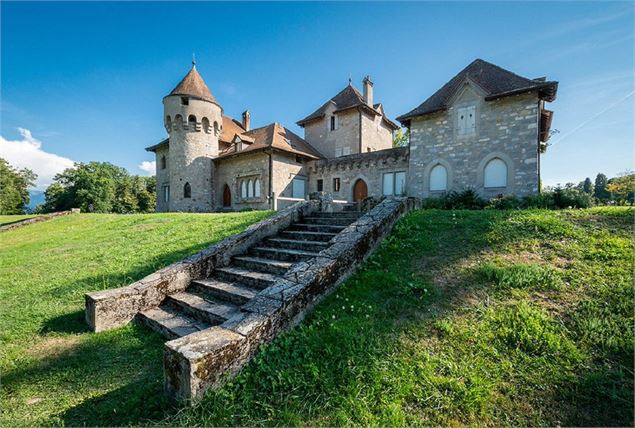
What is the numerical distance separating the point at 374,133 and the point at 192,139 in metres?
14.9

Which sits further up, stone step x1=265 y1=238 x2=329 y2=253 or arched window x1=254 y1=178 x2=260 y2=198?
arched window x1=254 y1=178 x2=260 y2=198

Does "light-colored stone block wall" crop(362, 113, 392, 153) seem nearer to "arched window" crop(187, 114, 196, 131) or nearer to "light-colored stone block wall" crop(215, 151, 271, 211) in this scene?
"light-colored stone block wall" crop(215, 151, 271, 211)

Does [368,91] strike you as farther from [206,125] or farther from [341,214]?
[341,214]

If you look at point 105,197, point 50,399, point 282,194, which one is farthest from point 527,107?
point 105,197

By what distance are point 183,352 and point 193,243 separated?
5.56 metres

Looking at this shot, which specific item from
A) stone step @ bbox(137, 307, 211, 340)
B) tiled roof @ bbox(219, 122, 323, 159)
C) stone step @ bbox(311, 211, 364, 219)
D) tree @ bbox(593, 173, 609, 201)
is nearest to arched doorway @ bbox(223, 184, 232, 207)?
tiled roof @ bbox(219, 122, 323, 159)

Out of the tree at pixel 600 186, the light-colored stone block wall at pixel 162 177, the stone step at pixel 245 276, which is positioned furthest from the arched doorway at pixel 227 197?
the tree at pixel 600 186

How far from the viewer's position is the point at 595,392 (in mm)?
2297

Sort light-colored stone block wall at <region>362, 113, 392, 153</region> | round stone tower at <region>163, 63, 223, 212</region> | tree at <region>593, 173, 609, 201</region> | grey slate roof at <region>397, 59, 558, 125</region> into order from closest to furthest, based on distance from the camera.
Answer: grey slate roof at <region>397, 59, 558, 125</region> → round stone tower at <region>163, 63, 223, 212</region> → light-colored stone block wall at <region>362, 113, 392, 153</region> → tree at <region>593, 173, 609, 201</region>

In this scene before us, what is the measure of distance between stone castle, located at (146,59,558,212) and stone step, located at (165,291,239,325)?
12.8 m

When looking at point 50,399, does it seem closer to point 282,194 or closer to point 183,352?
point 183,352

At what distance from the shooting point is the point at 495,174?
43.9 ft

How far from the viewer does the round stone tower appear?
70.4 ft

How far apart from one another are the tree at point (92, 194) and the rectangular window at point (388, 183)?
43393mm
